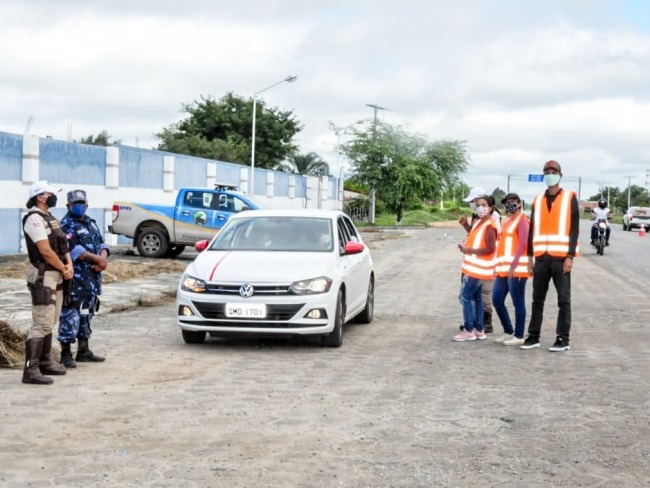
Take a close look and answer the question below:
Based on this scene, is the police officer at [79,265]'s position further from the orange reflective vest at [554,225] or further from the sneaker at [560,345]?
the sneaker at [560,345]

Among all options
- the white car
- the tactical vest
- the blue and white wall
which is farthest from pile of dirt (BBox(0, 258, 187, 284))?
the tactical vest

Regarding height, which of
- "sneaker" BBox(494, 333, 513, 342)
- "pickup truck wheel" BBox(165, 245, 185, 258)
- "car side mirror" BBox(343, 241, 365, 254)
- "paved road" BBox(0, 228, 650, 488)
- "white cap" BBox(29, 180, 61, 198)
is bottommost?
"paved road" BBox(0, 228, 650, 488)

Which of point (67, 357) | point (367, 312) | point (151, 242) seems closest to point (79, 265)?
point (67, 357)

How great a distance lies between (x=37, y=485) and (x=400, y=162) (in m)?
61.9

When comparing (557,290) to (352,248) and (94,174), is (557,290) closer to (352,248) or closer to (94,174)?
(352,248)

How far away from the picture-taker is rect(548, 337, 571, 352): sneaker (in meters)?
10.3

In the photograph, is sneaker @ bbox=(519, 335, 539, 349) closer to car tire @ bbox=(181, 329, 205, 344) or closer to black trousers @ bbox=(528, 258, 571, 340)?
black trousers @ bbox=(528, 258, 571, 340)

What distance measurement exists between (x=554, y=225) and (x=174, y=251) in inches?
623

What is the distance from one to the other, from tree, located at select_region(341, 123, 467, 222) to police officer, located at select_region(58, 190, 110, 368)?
57046 mm

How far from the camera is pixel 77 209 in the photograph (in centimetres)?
878

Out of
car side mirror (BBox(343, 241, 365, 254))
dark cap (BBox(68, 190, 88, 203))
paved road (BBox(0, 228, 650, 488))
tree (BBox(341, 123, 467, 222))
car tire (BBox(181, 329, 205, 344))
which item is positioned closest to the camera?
paved road (BBox(0, 228, 650, 488))

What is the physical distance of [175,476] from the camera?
5.38 metres

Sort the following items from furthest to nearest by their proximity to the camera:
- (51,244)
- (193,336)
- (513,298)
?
(513,298), (193,336), (51,244)

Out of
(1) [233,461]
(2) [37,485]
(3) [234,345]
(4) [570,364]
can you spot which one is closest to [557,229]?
(4) [570,364]
